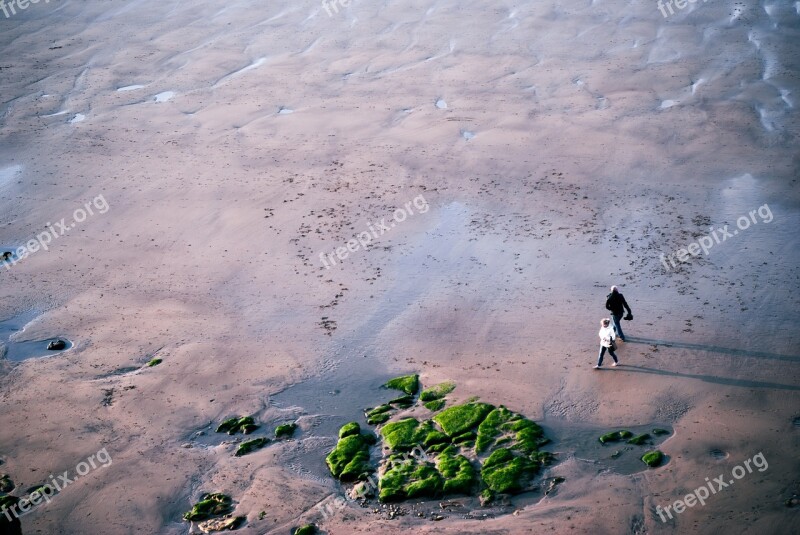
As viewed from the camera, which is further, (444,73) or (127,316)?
(444,73)

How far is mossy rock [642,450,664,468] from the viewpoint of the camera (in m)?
12.3

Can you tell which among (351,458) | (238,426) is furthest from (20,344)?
(351,458)

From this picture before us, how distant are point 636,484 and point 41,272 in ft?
52.2

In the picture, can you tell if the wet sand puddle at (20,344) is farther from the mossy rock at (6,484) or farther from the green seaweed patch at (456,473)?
the green seaweed patch at (456,473)

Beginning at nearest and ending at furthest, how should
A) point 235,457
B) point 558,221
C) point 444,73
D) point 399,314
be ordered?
point 235,457, point 399,314, point 558,221, point 444,73

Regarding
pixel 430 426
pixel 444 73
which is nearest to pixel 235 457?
pixel 430 426

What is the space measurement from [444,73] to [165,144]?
38.3 feet

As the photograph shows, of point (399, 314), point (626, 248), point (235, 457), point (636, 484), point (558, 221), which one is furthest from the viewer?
point (558, 221)

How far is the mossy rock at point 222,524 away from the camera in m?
11.8

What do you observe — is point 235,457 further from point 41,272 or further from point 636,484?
point 41,272

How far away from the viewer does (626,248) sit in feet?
61.4

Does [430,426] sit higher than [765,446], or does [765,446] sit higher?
[430,426]

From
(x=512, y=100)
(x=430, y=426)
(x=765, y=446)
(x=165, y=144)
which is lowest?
(x=765, y=446)

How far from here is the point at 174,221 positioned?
69.5ft
